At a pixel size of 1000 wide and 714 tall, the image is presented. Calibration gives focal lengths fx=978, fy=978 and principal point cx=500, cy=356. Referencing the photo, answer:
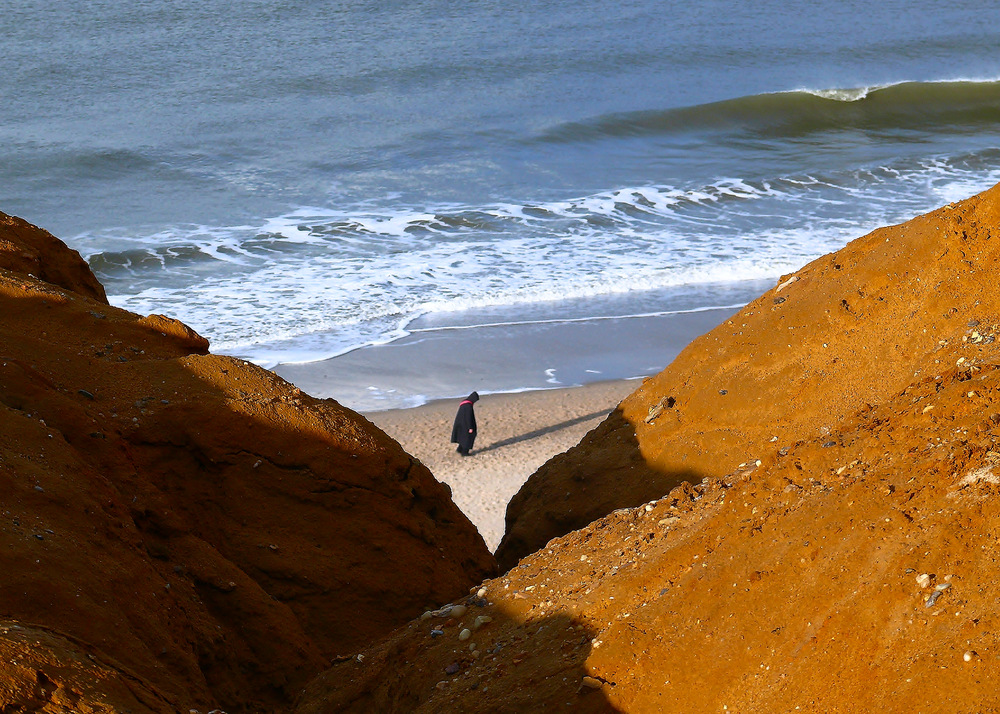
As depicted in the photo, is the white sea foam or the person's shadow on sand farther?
the white sea foam

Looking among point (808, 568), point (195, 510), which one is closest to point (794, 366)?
point (808, 568)

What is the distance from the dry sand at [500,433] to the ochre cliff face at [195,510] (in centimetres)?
496

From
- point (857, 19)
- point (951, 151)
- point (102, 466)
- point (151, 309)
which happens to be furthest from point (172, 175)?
point (857, 19)

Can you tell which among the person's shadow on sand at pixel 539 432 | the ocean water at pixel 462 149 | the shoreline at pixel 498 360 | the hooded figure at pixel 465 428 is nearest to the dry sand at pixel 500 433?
the person's shadow on sand at pixel 539 432

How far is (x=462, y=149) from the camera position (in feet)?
87.1

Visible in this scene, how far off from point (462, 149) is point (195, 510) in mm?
22993

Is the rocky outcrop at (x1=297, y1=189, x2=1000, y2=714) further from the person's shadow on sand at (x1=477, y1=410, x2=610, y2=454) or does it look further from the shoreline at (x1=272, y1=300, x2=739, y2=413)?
the shoreline at (x1=272, y1=300, x2=739, y2=413)

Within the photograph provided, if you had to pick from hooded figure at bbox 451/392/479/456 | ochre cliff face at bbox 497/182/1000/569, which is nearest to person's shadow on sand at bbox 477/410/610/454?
hooded figure at bbox 451/392/479/456

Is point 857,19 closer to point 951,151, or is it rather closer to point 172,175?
point 951,151

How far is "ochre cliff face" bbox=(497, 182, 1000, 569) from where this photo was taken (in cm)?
483

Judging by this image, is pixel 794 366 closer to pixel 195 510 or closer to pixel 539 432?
pixel 195 510

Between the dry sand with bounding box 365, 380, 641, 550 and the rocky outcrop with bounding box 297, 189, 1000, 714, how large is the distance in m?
5.42

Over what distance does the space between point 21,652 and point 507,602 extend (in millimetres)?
1937

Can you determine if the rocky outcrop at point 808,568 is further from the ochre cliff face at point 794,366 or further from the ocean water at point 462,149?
the ocean water at point 462,149
